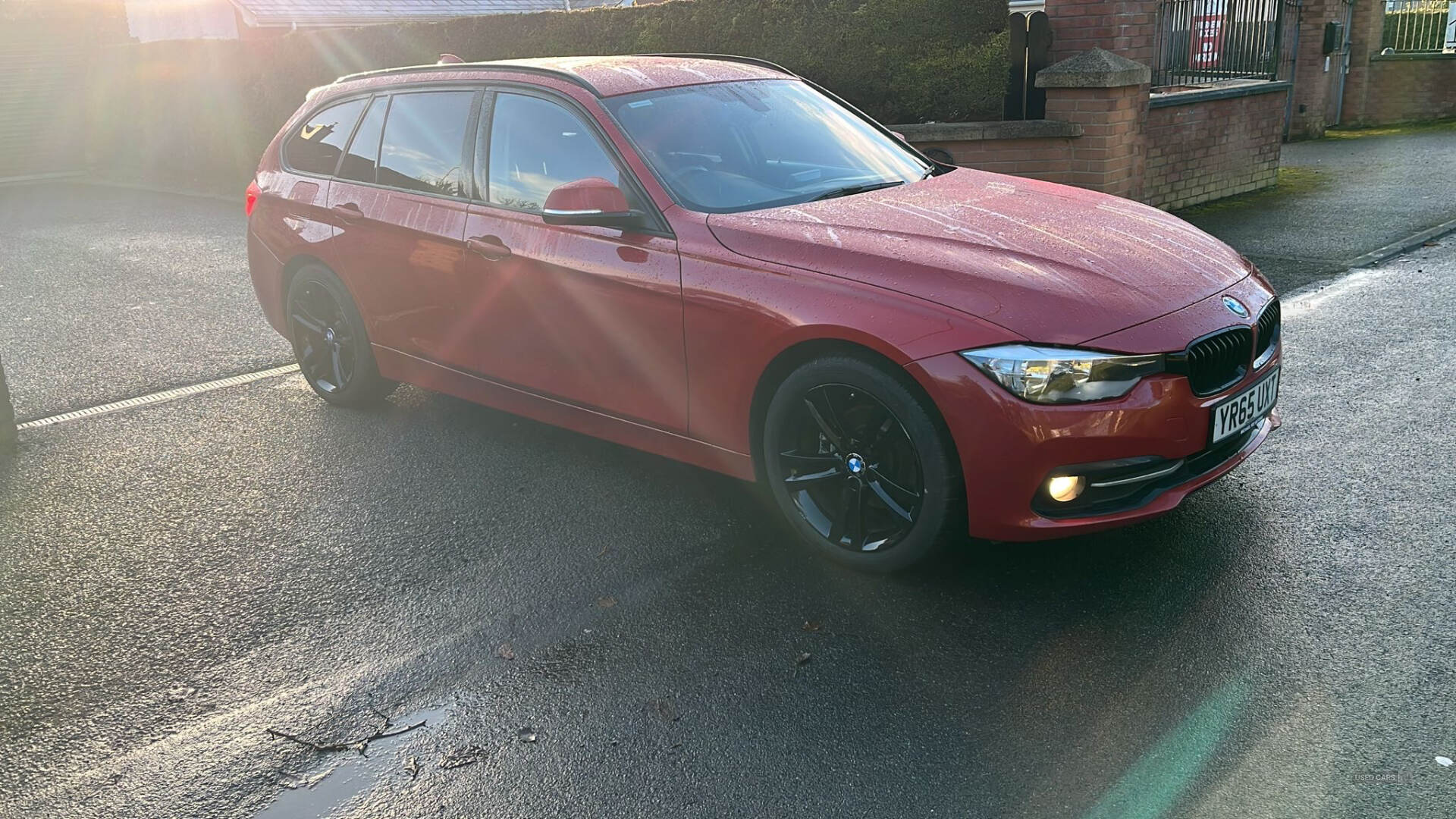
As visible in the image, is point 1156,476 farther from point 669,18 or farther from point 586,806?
point 669,18

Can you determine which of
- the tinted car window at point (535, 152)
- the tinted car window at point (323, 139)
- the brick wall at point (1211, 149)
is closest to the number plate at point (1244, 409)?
the tinted car window at point (535, 152)

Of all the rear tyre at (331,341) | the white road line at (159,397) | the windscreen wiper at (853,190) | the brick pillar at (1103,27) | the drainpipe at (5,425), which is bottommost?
the white road line at (159,397)

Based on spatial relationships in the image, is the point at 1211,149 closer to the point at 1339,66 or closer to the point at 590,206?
A: the point at 590,206

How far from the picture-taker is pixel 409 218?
5516 millimetres

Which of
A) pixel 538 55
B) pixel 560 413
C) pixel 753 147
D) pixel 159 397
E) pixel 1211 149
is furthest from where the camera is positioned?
pixel 538 55

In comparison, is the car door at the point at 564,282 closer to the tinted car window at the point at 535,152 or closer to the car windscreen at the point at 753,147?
the tinted car window at the point at 535,152

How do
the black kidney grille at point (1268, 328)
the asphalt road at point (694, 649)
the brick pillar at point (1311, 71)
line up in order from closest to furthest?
the asphalt road at point (694, 649) < the black kidney grille at point (1268, 328) < the brick pillar at point (1311, 71)

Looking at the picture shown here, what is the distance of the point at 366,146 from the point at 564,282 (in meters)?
1.81

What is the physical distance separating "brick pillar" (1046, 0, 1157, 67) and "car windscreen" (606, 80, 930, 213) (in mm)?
5177

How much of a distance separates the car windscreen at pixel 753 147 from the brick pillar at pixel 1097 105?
489cm

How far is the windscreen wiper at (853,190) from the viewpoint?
4707 millimetres

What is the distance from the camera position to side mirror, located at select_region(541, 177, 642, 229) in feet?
14.7

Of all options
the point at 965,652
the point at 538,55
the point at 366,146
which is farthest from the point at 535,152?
the point at 538,55

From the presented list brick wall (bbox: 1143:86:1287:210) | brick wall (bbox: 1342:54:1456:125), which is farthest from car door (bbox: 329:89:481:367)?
brick wall (bbox: 1342:54:1456:125)
